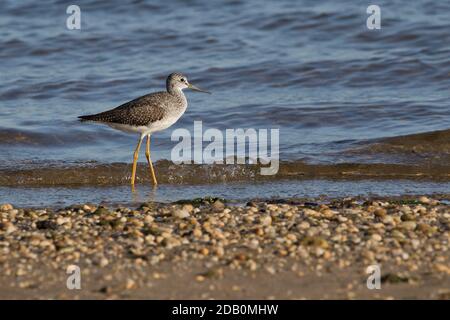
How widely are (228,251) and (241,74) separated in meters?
9.02


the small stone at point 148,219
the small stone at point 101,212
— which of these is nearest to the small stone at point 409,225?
the small stone at point 148,219

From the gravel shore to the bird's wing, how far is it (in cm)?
270

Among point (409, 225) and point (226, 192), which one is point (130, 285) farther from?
point (226, 192)

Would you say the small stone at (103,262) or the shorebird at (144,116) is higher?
the shorebird at (144,116)

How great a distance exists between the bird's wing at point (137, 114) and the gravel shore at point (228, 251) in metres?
2.70

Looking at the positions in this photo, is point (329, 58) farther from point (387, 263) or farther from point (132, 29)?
point (387, 263)

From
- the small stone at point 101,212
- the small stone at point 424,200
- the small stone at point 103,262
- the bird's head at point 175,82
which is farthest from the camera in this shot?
the bird's head at point 175,82

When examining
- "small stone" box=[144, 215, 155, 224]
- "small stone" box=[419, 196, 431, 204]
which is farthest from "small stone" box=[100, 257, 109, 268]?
"small stone" box=[419, 196, 431, 204]

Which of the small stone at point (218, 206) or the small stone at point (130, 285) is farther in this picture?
the small stone at point (218, 206)

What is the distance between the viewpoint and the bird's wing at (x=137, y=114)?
35.5ft

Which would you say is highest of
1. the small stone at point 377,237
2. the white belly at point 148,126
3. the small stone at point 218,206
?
the white belly at point 148,126

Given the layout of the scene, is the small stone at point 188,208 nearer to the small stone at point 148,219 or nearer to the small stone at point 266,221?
the small stone at point 148,219

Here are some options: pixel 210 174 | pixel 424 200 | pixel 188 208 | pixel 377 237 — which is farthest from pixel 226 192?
pixel 377 237
